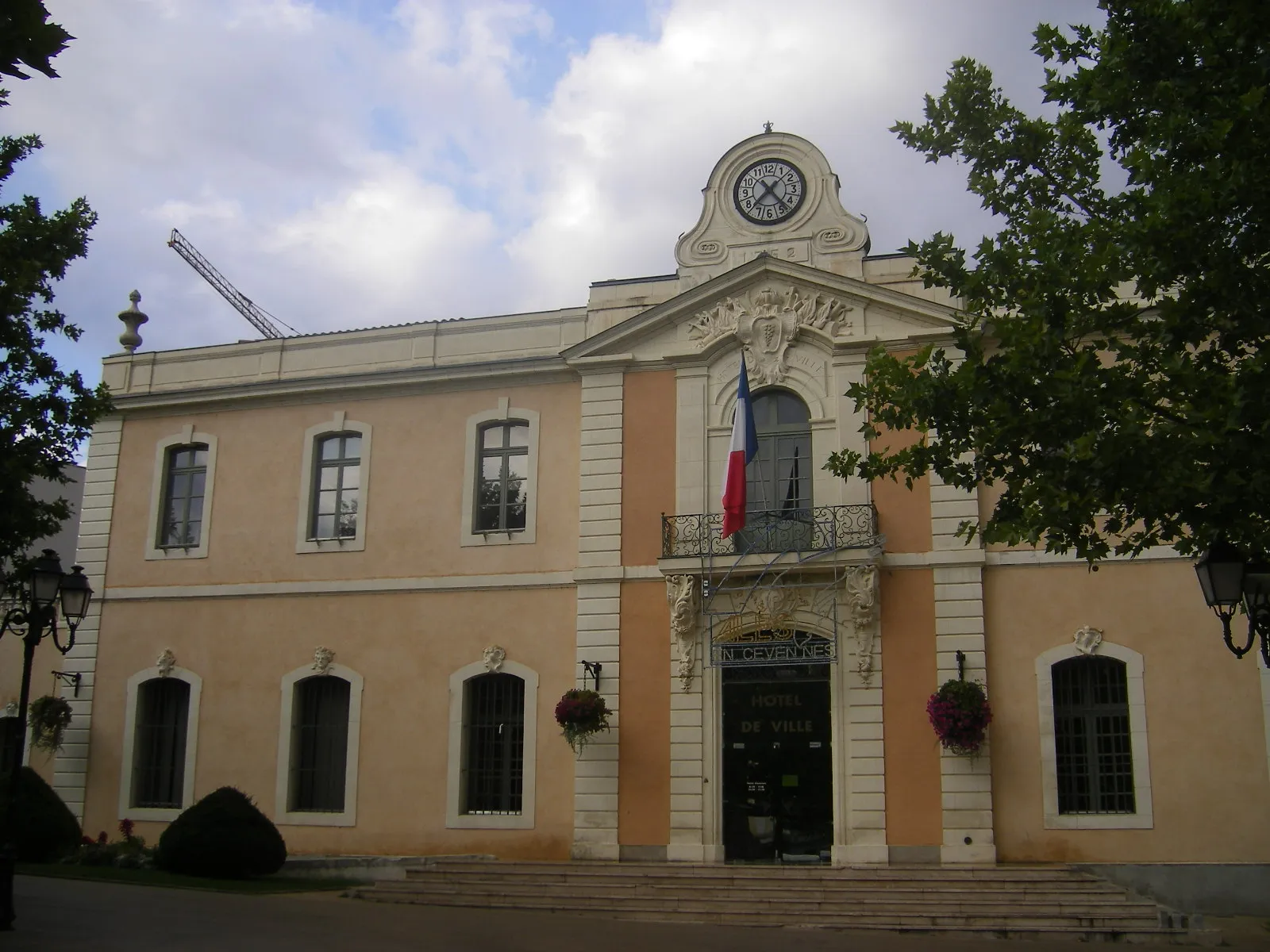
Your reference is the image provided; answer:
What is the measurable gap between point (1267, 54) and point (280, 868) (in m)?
16.3

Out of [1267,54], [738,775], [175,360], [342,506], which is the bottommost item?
[738,775]

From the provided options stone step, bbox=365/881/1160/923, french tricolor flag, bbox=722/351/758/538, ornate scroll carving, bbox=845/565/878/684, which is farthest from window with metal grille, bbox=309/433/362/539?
ornate scroll carving, bbox=845/565/878/684

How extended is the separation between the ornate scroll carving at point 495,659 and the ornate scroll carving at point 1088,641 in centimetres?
833

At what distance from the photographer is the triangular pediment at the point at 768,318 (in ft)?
61.9

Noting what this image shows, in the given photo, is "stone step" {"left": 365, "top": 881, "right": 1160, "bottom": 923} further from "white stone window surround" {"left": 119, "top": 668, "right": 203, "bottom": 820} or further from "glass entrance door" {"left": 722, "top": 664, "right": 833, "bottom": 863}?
"white stone window surround" {"left": 119, "top": 668, "right": 203, "bottom": 820}

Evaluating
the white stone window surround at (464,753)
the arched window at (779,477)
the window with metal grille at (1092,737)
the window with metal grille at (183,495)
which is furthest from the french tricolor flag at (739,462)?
the window with metal grille at (183,495)

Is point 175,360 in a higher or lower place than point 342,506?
higher

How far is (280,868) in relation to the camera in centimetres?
1900

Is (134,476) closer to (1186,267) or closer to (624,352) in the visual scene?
(624,352)

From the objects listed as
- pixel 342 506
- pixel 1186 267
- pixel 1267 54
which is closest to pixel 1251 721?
pixel 1186 267

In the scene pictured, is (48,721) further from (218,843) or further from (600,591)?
(600,591)

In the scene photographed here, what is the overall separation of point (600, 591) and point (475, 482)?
2.93 metres

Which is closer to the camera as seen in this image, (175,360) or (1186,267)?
(1186,267)

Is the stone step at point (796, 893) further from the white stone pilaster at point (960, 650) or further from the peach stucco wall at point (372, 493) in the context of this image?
the peach stucco wall at point (372, 493)
